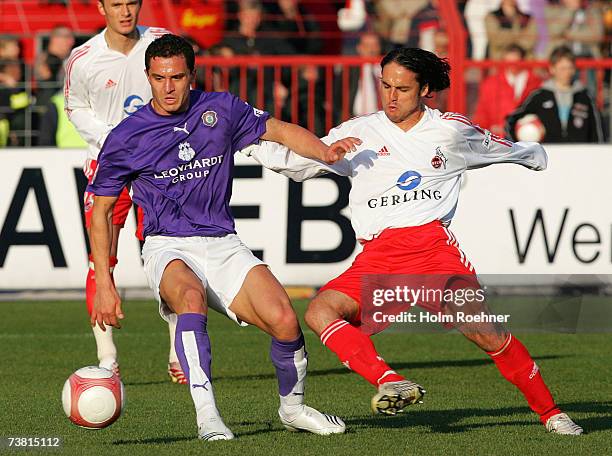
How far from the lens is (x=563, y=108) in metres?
14.9

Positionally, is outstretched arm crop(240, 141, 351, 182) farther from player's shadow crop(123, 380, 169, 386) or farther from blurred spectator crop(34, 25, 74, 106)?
blurred spectator crop(34, 25, 74, 106)

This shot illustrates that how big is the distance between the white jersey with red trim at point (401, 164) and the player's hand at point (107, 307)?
3.83ft

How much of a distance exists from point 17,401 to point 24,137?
25.6 ft

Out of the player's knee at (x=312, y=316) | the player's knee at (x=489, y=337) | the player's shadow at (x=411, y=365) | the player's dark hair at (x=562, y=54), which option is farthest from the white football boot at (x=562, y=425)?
the player's dark hair at (x=562, y=54)

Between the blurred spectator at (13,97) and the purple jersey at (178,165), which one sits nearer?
the purple jersey at (178,165)

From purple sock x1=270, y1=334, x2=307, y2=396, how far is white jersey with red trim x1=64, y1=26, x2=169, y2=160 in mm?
2755

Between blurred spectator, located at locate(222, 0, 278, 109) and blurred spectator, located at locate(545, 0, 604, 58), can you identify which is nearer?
blurred spectator, located at locate(222, 0, 278, 109)

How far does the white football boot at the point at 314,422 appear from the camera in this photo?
7.39m

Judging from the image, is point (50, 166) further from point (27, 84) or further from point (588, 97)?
point (588, 97)

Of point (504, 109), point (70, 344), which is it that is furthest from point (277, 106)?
point (70, 344)

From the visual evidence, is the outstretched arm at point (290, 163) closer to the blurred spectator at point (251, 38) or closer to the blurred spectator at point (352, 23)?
the blurred spectator at point (251, 38)

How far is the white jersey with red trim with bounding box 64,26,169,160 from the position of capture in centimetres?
962

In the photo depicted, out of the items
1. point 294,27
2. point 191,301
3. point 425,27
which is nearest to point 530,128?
point 425,27

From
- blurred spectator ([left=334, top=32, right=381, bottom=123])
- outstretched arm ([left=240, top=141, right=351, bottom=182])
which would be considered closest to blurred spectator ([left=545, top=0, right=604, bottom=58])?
blurred spectator ([left=334, top=32, right=381, bottom=123])
